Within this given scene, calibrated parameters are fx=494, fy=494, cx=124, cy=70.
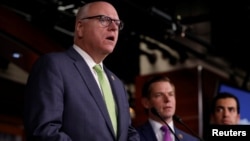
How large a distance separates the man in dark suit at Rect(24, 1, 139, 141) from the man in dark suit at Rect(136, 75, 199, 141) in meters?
0.70

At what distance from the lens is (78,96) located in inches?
72.3

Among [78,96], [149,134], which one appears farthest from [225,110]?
[78,96]

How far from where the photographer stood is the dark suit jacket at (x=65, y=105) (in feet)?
5.62

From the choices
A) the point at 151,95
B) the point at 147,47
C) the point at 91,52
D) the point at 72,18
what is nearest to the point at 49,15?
the point at 72,18

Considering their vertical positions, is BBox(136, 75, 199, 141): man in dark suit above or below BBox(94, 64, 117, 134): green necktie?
below

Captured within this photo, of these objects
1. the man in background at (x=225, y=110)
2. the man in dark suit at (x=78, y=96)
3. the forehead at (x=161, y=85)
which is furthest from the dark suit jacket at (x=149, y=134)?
the man in dark suit at (x=78, y=96)

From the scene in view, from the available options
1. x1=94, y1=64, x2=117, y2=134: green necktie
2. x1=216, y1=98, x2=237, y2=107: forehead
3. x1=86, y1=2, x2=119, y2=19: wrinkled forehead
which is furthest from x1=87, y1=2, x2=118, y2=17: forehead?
x1=216, y1=98, x2=237, y2=107: forehead

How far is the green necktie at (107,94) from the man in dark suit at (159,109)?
0.71 meters

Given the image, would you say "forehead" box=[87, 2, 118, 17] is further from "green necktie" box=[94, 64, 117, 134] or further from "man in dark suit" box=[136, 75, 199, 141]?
"man in dark suit" box=[136, 75, 199, 141]

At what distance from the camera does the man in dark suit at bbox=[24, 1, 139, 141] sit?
173 cm

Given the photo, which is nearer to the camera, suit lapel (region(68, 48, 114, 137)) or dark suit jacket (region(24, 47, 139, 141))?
dark suit jacket (region(24, 47, 139, 141))

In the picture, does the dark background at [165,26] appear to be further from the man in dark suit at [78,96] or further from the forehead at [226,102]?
the man in dark suit at [78,96]

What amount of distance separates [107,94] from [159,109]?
2.88ft

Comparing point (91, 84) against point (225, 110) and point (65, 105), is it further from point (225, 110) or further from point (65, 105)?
point (225, 110)
